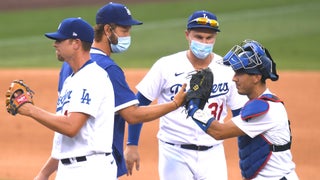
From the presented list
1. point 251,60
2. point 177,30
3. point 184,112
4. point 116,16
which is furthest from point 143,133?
point 177,30

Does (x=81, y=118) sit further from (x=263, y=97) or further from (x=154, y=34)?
(x=154, y=34)

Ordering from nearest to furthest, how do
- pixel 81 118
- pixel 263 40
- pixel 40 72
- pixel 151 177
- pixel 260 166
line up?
1. pixel 81 118
2. pixel 260 166
3. pixel 151 177
4. pixel 40 72
5. pixel 263 40

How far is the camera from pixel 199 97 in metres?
6.11

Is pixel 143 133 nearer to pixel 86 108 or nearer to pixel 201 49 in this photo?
pixel 201 49

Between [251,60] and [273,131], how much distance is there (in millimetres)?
560

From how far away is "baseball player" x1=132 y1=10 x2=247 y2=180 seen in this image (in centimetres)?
738

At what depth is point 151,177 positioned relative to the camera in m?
11.0

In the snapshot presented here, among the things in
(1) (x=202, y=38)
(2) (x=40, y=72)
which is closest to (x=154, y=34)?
(2) (x=40, y=72)

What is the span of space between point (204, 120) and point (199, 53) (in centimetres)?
147

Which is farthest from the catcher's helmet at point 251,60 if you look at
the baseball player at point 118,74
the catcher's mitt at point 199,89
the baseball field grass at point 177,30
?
the baseball field grass at point 177,30

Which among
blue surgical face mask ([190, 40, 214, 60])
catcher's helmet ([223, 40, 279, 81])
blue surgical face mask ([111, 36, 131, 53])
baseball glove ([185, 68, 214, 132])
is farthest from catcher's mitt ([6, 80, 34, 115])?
blue surgical face mask ([190, 40, 214, 60])

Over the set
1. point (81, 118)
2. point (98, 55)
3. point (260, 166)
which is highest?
point (98, 55)

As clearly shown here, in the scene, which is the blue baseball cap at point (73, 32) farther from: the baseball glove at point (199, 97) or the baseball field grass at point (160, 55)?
the baseball field grass at point (160, 55)

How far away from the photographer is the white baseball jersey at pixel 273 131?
602 cm
